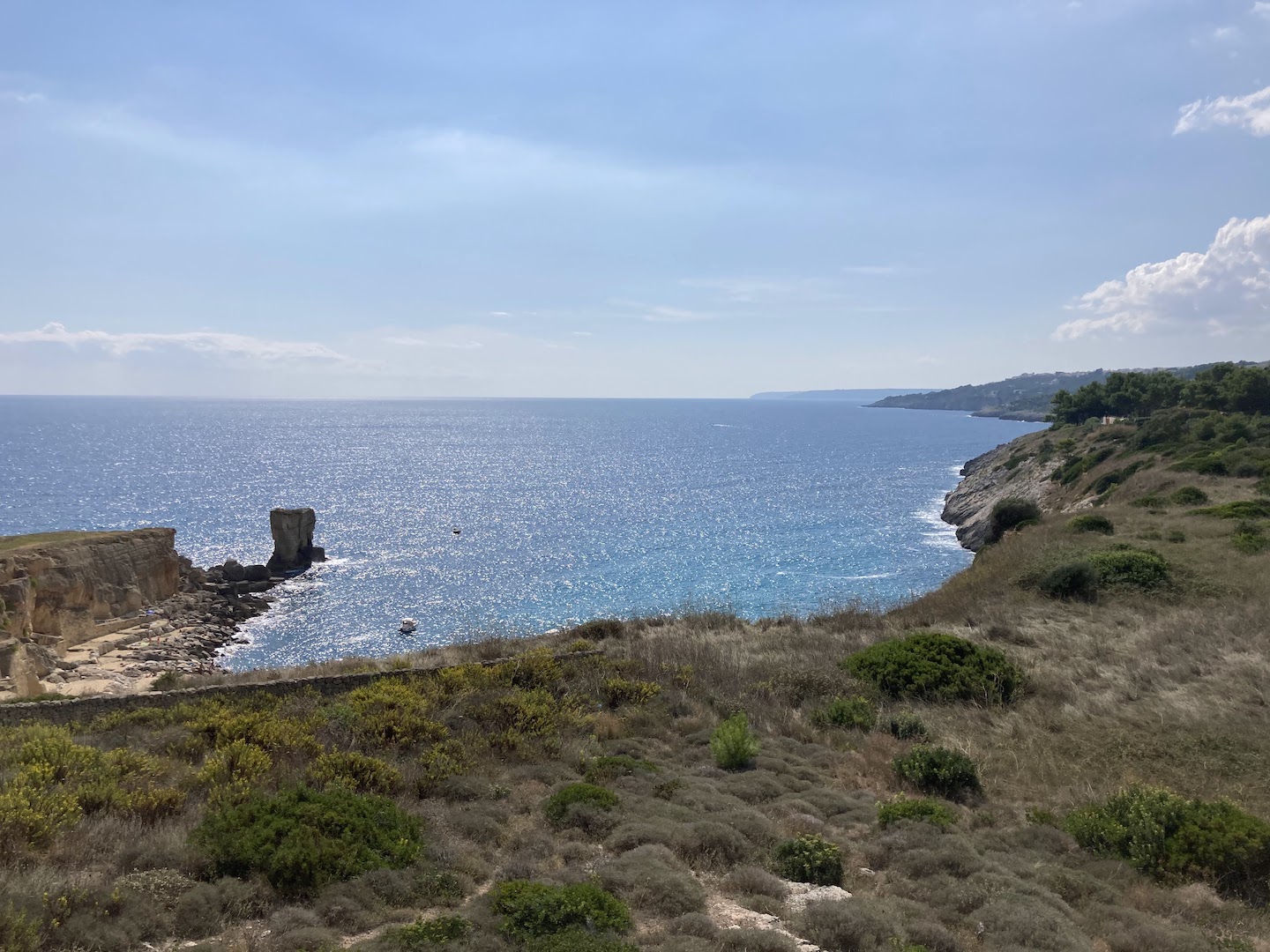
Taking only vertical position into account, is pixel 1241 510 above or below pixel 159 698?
above

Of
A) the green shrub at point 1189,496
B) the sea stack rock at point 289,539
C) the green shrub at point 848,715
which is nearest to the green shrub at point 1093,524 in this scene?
the green shrub at point 1189,496

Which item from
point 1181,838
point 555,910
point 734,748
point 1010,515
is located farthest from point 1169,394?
point 555,910

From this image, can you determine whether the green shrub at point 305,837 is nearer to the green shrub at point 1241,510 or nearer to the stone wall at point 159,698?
the stone wall at point 159,698

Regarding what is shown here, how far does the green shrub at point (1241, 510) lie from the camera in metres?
29.9

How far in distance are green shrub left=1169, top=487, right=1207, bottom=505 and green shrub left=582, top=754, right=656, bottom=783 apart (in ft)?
122

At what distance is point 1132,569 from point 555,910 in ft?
78.2

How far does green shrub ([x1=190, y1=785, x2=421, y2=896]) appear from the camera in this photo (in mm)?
7191

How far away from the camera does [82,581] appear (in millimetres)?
42406

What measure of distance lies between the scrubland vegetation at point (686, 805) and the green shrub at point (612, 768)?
0.05 meters

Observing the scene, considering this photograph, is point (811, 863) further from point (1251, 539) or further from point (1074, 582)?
point (1251, 539)

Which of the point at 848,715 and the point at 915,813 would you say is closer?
the point at 915,813

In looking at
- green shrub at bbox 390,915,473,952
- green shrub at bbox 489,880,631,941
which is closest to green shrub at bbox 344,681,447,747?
green shrub at bbox 489,880,631,941

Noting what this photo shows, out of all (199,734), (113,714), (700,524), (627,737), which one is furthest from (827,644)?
(700,524)

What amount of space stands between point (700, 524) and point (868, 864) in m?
71.3
